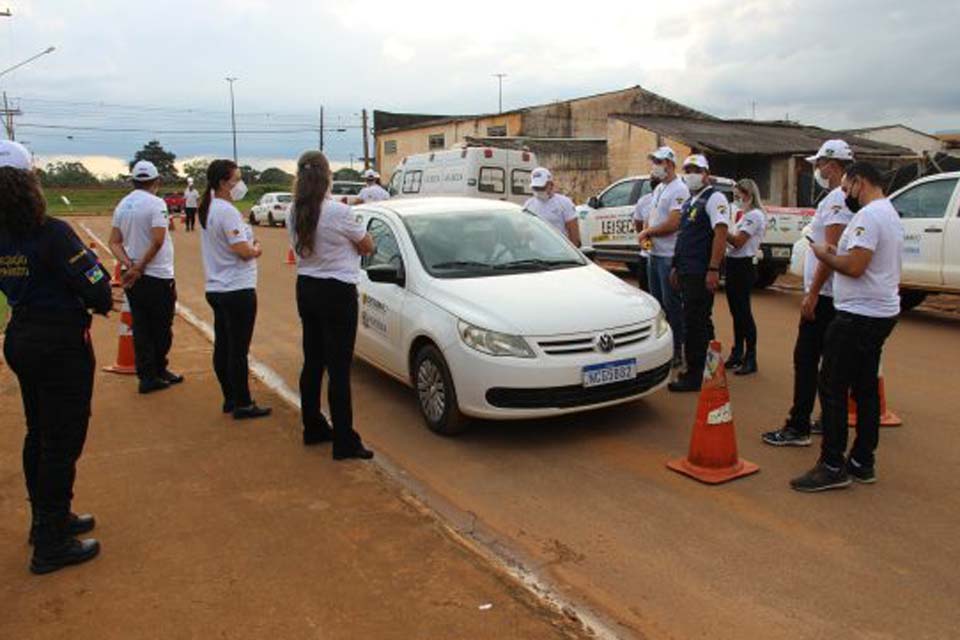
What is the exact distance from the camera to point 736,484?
4668 millimetres

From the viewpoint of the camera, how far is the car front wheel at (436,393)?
17.8 ft

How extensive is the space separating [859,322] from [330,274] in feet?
10.3

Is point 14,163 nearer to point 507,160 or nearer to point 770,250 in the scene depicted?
point 770,250

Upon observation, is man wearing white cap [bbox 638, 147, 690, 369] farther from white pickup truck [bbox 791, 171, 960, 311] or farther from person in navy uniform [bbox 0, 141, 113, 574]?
person in navy uniform [bbox 0, 141, 113, 574]

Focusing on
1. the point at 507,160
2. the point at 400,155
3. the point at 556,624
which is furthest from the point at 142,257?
the point at 400,155

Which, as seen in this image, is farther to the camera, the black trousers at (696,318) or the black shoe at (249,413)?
the black trousers at (696,318)

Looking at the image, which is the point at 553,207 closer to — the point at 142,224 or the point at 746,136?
the point at 142,224

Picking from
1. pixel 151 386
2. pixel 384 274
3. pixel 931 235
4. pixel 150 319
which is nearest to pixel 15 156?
pixel 384 274

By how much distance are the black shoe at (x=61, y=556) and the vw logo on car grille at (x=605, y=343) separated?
3191 mm

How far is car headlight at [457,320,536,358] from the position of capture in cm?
517

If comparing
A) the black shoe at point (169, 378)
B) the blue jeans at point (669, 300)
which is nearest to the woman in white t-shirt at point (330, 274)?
the black shoe at point (169, 378)

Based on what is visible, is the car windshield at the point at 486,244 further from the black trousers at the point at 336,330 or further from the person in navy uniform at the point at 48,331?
the person in navy uniform at the point at 48,331

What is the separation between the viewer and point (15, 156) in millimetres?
3527

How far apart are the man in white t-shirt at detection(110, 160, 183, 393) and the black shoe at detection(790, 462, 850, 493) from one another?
5165mm
